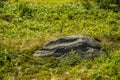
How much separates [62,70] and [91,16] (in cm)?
1488

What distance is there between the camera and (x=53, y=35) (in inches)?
1013

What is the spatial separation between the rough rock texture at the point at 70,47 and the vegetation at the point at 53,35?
0.61 m

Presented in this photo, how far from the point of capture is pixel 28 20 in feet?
104

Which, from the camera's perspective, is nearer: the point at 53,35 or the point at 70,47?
the point at 70,47

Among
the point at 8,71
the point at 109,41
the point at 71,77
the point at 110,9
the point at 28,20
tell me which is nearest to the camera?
the point at 71,77

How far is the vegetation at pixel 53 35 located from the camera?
18.7m

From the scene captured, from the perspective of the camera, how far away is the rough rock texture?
21.2 m

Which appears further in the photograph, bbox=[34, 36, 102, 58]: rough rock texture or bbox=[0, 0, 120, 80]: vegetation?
bbox=[34, 36, 102, 58]: rough rock texture

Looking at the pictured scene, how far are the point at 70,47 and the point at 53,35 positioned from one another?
448 cm

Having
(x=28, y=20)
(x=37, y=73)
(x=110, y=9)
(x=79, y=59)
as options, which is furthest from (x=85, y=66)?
(x=110, y=9)

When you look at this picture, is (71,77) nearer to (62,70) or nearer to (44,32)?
(62,70)

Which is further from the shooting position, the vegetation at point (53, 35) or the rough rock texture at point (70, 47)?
the rough rock texture at point (70, 47)

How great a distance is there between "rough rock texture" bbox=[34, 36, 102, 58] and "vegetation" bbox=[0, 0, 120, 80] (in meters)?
0.61

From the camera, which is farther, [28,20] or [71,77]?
[28,20]
